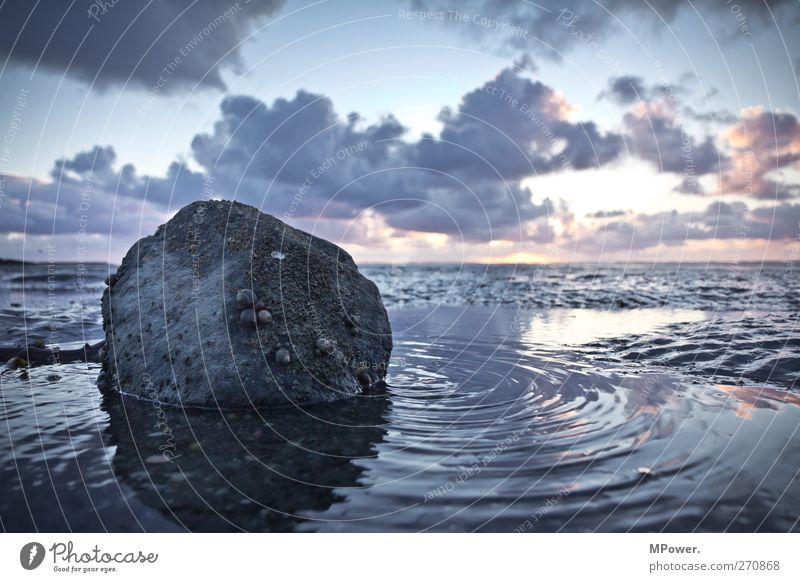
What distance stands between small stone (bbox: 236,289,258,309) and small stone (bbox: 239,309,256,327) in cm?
10

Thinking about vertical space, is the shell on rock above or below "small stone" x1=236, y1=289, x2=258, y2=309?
below

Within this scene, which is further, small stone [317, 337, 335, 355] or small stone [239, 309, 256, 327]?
small stone [317, 337, 335, 355]

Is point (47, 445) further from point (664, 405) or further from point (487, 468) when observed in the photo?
point (664, 405)

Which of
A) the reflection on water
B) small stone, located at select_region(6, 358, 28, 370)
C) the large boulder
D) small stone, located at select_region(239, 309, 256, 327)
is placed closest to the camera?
the reflection on water

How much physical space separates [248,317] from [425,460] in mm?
3471

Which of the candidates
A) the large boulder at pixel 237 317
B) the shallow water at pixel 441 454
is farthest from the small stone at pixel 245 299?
the shallow water at pixel 441 454

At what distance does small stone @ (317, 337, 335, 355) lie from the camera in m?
7.41

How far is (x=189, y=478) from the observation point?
4.53 m

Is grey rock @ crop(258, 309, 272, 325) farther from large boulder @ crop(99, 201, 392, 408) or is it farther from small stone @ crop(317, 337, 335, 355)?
small stone @ crop(317, 337, 335, 355)

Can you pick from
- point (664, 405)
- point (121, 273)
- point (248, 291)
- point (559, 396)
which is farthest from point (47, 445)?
point (664, 405)

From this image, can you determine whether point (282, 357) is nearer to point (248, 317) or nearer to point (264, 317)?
point (264, 317)

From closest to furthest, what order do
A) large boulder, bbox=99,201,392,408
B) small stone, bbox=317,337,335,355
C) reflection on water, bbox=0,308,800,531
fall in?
1. reflection on water, bbox=0,308,800,531
2. large boulder, bbox=99,201,392,408
3. small stone, bbox=317,337,335,355

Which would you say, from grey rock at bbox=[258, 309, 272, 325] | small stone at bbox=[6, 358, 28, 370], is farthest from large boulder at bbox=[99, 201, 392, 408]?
small stone at bbox=[6, 358, 28, 370]

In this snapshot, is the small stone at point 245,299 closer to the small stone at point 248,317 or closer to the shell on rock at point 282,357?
the small stone at point 248,317
